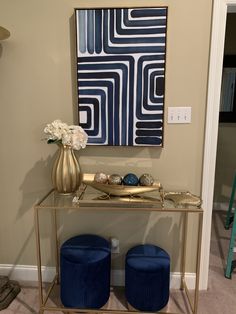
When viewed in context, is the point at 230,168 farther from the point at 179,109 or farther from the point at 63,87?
the point at 63,87

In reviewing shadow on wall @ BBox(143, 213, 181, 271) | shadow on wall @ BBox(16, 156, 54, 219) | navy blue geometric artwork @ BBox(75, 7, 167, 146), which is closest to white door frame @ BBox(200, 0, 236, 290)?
shadow on wall @ BBox(143, 213, 181, 271)

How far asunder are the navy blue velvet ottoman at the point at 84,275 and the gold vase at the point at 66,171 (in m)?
0.43

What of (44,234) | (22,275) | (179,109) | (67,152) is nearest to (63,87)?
(67,152)

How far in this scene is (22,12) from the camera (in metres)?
1.73

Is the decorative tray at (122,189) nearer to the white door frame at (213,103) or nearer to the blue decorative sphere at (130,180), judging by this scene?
the blue decorative sphere at (130,180)

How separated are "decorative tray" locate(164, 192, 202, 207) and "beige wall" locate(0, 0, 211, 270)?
0.14 metres

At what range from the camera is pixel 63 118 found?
6.03 feet

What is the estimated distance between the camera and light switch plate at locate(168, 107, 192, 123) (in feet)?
5.78

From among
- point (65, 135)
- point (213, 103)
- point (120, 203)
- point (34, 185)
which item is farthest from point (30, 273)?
point (213, 103)

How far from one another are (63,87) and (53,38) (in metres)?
0.32

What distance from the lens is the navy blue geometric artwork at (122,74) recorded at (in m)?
1.66

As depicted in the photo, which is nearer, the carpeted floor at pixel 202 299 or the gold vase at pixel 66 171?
the gold vase at pixel 66 171

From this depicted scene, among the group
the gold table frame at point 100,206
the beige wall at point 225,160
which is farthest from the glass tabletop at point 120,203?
the beige wall at point 225,160

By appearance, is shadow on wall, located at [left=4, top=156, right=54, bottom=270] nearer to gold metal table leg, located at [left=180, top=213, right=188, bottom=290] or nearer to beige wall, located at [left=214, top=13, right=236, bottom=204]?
gold metal table leg, located at [left=180, top=213, right=188, bottom=290]
